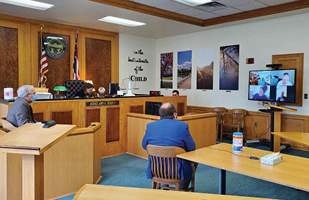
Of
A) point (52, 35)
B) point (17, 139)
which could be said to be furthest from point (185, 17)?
point (17, 139)

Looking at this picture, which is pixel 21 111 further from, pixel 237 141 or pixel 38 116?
pixel 237 141

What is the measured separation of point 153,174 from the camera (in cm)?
313

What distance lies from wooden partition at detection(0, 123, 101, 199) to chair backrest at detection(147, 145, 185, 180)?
1498 millimetres

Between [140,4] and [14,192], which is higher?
[140,4]

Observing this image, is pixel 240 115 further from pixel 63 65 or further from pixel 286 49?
pixel 63 65

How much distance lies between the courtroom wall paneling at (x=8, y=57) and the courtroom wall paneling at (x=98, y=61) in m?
2.10

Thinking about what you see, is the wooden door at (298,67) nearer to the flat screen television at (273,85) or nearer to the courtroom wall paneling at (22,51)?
the flat screen television at (273,85)

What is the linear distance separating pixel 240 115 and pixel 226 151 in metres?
4.93

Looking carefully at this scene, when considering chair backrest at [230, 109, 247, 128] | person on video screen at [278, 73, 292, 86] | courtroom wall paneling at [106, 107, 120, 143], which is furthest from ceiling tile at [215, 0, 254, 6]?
courtroom wall paneling at [106, 107, 120, 143]

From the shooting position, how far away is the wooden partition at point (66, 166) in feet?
11.5

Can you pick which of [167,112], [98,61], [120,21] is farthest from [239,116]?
[167,112]

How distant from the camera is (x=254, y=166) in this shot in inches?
104

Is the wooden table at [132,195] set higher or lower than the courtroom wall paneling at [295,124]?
higher

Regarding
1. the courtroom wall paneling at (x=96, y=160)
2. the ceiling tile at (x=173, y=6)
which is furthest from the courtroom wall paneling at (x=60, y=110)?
the ceiling tile at (x=173, y=6)
